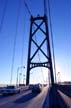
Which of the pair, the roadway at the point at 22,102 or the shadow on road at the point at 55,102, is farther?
the roadway at the point at 22,102

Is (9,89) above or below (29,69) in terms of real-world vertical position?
below

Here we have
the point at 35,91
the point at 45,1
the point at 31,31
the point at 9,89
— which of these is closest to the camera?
the point at 45,1

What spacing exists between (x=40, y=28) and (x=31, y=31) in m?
4.31

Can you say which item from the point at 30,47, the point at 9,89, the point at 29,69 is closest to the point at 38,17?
the point at 30,47

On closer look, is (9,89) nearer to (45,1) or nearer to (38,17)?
(45,1)

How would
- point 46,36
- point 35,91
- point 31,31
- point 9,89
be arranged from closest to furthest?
point 9,89, point 35,91, point 46,36, point 31,31

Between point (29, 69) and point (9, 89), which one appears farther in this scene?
point (29, 69)

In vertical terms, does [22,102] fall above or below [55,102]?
above

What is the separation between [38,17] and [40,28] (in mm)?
5665

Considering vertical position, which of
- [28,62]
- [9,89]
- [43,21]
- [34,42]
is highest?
[43,21]

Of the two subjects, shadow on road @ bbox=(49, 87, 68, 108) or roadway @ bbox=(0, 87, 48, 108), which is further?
roadway @ bbox=(0, 87, 48, 108)

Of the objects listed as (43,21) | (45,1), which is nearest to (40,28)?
(43,21)

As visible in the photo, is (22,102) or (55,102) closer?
(55,102)

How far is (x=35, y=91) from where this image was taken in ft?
165
